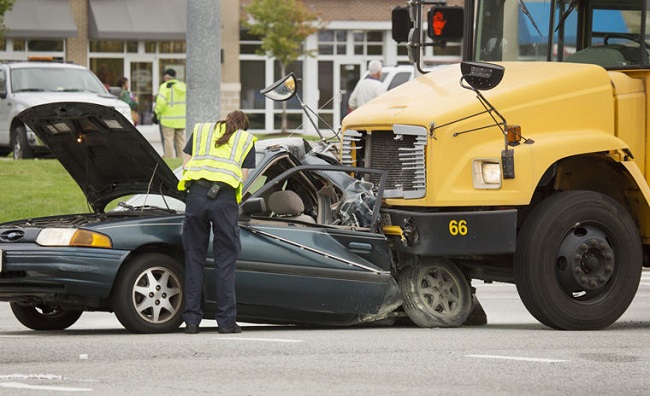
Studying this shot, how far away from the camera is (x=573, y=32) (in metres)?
12.2

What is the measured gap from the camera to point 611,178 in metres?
11.8

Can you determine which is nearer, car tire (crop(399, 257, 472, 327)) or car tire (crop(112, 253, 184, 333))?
car tire (crop(112, 253, 184, 333))

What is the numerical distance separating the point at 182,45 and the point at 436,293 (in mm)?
39772

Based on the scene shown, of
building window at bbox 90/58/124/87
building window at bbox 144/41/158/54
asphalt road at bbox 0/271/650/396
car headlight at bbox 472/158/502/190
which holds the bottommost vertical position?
asphalt road at bbox 0/271/650/396

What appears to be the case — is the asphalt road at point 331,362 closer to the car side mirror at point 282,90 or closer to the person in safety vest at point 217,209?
the person in safety vest at point 217,209

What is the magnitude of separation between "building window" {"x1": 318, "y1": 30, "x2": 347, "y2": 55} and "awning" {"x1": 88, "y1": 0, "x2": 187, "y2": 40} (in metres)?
5.02

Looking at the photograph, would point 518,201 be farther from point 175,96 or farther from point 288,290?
point 175,96

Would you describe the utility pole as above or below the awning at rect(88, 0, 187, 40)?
below

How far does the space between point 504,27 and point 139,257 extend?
12.7 feet

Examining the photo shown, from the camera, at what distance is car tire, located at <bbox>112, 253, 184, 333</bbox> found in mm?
10555

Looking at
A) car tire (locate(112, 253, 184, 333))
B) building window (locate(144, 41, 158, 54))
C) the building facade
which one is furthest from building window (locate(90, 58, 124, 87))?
car tire (locate(112, 253, 184, 333))

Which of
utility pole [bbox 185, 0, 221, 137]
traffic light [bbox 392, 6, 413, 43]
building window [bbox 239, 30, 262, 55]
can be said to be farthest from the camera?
building window [bbox 239, 30, 262, 55]

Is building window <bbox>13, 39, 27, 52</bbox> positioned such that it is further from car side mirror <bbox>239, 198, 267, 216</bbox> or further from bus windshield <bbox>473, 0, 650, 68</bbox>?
car side mirror <bbox>239, 198, 267, 216</bbox>

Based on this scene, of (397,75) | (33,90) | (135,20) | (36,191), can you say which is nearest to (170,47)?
(135,20)
